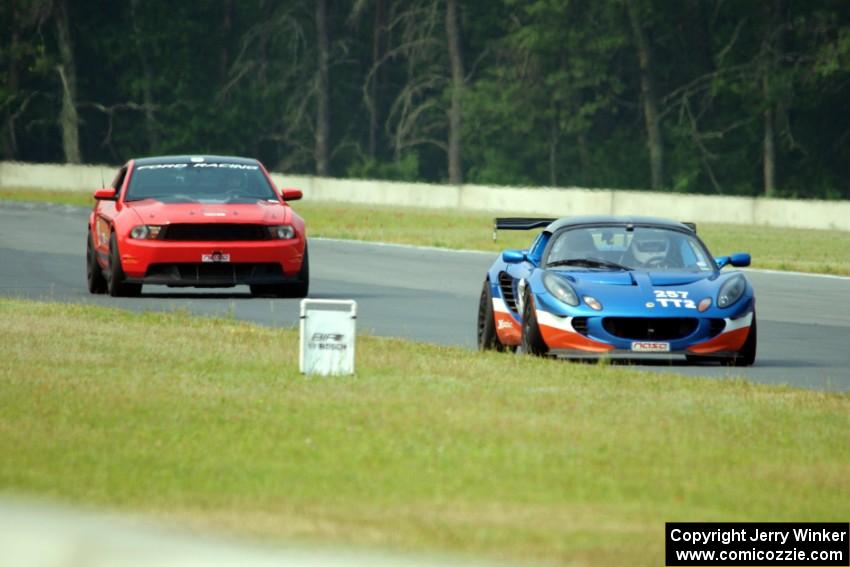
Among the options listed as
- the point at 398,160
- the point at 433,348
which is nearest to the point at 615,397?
the point at 433,348

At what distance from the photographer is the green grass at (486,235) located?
119ft

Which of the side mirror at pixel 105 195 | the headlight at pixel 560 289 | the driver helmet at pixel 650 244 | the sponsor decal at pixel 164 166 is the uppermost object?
the sponsor decal at pixel 164 166

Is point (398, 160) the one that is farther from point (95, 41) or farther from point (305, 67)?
point (95, 41)

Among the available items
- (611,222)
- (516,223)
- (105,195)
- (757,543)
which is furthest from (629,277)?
(757,543)

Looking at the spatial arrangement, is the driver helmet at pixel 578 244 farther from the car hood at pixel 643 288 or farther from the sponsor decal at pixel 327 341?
the sponsor decal at pixel 327 341

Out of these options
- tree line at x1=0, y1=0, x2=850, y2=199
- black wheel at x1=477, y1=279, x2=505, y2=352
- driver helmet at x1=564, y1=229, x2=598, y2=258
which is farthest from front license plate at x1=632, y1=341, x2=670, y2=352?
tree line at x1=0, y1=0, x2=850, y2=199

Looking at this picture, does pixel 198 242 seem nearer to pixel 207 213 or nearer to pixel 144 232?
pixel 207 213

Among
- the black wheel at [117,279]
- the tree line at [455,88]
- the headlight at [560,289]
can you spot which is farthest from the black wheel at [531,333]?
the tree line at [455,88]

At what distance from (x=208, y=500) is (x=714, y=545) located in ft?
7.27

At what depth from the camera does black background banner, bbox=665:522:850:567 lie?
686 centimetres

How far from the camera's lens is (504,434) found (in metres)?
10.8

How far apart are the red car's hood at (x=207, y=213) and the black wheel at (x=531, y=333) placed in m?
6.53

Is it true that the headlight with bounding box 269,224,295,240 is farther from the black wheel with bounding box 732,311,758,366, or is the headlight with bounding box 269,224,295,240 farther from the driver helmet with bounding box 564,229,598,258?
the black wheel with bounding box 732,311,758,366

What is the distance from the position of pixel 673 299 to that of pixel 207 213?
7.60m
